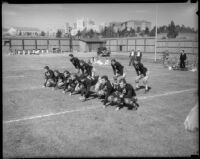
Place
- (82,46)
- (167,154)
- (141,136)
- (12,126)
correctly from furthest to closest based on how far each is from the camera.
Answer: (82,46) → (12,126) → (141,136) → (167,154)

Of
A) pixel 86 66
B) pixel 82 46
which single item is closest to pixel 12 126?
pixel 86 66

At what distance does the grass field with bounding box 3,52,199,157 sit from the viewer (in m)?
5.82

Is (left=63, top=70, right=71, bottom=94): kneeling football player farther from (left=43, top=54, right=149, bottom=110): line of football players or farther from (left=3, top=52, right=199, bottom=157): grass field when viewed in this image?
(left=3, top=52, right=199, bottom=157): grass field

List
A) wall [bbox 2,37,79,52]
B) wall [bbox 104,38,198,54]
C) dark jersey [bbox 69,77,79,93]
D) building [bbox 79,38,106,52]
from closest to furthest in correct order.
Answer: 1. dark jersey [bbox 69,77,79,93]
2. wall [bbox 104,38,198,54]
3. wall [bbox 2,37,79,52]
4. building [bbox 79,38,106,52]

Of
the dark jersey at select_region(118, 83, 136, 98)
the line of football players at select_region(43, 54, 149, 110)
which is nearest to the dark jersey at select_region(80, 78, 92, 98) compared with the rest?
the line of football players at select_region(43, 54, 149, 110)

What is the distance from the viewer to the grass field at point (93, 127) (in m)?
5.82

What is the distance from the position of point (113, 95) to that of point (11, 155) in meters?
4.90

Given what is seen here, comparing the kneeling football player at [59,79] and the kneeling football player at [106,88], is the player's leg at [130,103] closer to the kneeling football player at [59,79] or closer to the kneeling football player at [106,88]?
the kneeling football player at [106,88]

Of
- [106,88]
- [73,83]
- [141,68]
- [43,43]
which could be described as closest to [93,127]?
[106,88]

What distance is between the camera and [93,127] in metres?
7.38

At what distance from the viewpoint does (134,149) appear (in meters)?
5.81

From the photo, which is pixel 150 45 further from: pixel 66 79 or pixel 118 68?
pixel 66 79

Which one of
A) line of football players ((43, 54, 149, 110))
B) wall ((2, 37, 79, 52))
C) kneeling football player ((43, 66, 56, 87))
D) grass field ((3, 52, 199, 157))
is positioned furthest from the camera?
wall ((2, 37, 79, 52))

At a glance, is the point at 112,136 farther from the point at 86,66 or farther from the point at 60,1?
the point at 86,66
